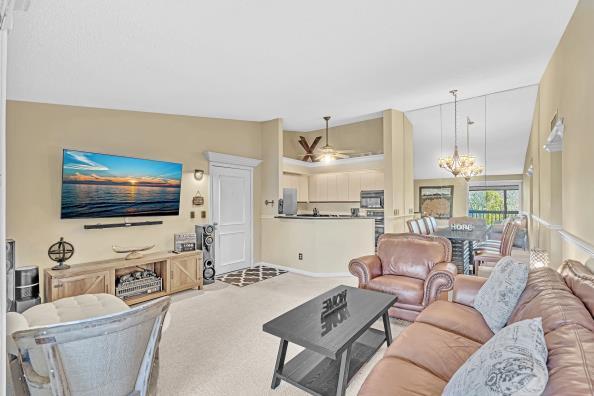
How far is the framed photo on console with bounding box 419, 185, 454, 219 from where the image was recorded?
9.77 metres

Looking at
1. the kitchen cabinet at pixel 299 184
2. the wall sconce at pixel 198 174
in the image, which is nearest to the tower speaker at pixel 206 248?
the wall sconce at pixel 198 174

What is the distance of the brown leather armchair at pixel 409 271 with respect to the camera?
279 cm

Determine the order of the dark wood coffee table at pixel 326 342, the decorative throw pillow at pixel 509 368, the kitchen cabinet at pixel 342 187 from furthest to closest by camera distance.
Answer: the kitchen cabinet at pixel 342 187 → the dark wood coffee table at pixel 326 342 → the decorative throw pillow at pixel 509 368

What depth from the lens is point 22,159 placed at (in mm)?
3146

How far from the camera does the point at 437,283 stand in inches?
108

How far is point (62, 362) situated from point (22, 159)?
301 centimetres

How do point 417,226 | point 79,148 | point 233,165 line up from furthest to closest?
point 233,165
point 417,226
point 79,148

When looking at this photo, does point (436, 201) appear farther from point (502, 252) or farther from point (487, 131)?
point (502, 252)

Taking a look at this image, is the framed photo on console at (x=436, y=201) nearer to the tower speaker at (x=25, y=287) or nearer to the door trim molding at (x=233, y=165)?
the door trim molding at (x=233, y=165)

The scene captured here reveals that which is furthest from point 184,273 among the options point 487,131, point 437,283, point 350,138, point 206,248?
point 487,131

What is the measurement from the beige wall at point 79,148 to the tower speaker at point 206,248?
23cm

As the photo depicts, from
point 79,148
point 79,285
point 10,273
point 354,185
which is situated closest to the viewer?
point 10,273

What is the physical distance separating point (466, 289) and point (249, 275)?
135 inches

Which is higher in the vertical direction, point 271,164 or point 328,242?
point 271,164
